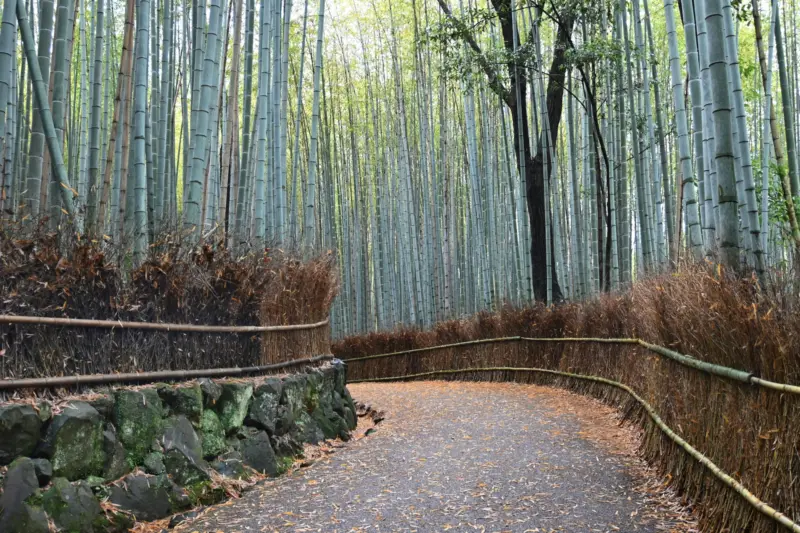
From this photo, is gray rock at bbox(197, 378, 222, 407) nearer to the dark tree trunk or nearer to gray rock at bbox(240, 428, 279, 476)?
gray rock at bbox(240, 428, 279, 476)

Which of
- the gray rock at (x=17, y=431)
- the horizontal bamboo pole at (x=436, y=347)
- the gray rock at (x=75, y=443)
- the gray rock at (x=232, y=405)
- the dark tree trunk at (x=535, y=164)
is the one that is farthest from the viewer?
the dark tree trunk at (x=535, y=164)

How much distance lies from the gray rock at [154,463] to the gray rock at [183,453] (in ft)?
0.14

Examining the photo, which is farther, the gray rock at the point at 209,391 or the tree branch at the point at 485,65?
the tree branch at the point at 485,65

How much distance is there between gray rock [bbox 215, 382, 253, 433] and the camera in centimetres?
356

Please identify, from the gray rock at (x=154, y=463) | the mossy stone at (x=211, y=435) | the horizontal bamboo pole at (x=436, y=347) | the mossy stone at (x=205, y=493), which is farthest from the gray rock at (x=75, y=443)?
the horizontal bamboo pole at (x=436, y=347)

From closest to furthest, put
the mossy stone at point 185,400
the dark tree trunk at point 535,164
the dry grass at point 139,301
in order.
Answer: the dry grass at point 139,301
the mossy stone at point 185,400
the dark tree trunk at point 535,164

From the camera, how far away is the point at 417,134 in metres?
11.9

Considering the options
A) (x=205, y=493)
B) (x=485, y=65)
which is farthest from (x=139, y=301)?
(x=485, y=65)

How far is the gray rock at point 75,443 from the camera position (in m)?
2.47

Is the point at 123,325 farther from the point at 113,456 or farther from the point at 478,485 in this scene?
the point at 478,485

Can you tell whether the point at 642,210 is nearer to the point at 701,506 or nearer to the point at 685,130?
the point at 685,130

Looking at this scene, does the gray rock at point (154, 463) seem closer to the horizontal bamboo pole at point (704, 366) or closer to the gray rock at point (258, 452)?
the gray rock at point (258, 452)

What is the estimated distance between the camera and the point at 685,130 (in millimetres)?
4129

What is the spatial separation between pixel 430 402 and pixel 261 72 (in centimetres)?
313
